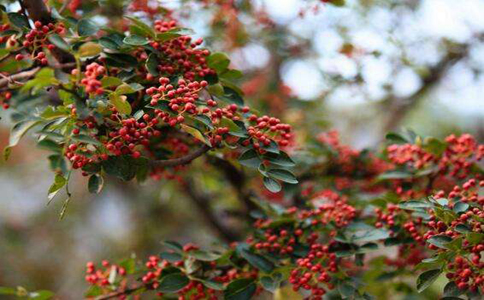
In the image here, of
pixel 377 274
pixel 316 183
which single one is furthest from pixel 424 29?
pixel 377 274

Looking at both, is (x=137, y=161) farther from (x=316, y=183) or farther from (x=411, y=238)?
(x=316, y=183)

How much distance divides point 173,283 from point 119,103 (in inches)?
18.9

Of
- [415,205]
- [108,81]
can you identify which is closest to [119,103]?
[108,81]

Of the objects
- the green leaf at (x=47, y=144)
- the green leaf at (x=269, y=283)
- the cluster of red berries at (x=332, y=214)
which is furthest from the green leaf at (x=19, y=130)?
the cluster of red berries at (x=332, y=214)

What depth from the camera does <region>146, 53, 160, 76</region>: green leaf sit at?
122cm

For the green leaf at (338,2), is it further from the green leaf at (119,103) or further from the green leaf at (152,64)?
the green leaf at (119,103)

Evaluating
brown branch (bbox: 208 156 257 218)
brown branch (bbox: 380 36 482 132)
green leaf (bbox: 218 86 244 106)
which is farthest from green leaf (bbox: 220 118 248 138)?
brown branch (bbox: 380 36 482 132)

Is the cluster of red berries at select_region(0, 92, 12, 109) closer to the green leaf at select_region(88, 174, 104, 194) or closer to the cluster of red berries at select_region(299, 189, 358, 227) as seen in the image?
the green leaf at select_region(88, 174, 104, 194)

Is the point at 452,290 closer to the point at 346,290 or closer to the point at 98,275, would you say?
the point at 346,290

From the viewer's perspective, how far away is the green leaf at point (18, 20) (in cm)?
123

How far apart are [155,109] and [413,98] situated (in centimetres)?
189

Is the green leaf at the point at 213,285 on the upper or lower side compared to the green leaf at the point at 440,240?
lower

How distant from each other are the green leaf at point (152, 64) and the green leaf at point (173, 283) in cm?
47

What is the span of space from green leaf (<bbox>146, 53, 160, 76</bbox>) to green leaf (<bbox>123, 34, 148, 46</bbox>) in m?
0.03
